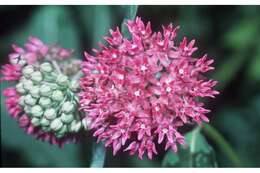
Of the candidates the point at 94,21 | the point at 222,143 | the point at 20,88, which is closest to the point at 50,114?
the point at 20,88

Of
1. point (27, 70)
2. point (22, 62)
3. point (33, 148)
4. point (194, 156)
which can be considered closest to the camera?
point (27, 70)

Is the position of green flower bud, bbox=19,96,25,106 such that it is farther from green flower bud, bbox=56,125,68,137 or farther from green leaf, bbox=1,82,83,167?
green leaf, bbox=1,82,83,167

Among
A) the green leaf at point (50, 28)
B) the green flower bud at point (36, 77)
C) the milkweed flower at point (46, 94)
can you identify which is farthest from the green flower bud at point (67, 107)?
the green leaf at point (50, 28)

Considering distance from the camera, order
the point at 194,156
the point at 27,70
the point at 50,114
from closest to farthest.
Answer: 1. the point at 50,114
2. the point at 27,70
3. the point at 194,156

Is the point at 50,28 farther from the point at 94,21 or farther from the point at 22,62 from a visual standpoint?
the point at 22,62

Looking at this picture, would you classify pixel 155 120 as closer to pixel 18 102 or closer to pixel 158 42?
pixel 158 42

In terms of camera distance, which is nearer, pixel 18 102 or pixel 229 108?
pixel 18 102

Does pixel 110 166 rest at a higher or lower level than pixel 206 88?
lower
